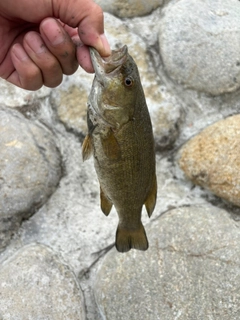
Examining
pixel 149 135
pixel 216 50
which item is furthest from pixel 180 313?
pixel 216 50

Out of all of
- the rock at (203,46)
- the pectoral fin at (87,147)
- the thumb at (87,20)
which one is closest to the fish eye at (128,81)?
the thumb at (87,20)

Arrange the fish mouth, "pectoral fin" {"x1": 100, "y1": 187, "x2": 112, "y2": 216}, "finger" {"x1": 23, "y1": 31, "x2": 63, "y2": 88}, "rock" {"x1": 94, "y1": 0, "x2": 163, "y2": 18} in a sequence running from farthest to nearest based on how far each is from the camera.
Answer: "rock" {"x1": 94, "y1": 0, "x2": 163, "y2": 18} → "pectoral fin" {"x1": 100, "y1": 187, "x2": 112, "y2": 216} → "finger" {"x1": 23, "y1": 31, "x2": 63, "y2": 88} → the fish mouth

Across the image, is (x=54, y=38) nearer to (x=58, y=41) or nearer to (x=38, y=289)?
(x=58, y=41)

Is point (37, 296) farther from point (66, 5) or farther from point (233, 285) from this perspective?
point (66, 5)

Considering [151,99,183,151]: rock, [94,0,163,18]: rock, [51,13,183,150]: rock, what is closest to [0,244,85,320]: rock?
[51,13,183,150]: rock

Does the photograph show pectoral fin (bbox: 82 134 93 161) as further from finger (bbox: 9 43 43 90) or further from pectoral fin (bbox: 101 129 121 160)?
finger (bbox: 9 43 43 90)
